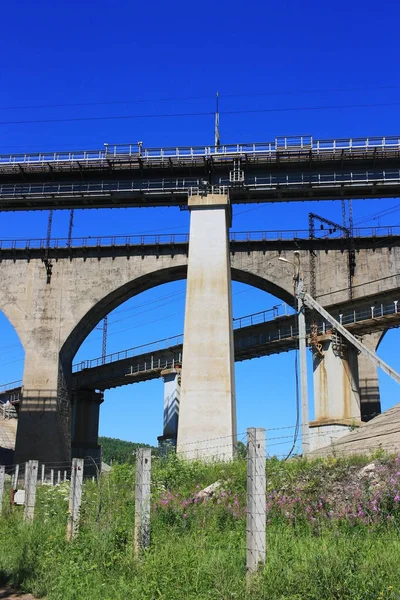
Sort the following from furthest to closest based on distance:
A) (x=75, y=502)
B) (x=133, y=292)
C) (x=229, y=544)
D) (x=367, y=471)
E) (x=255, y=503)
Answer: (x=133, y=292)
(x=367, y=471)
(x=75, y=502)
(x=229, y=544)
(x=255, y=503)

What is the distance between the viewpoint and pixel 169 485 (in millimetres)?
16156

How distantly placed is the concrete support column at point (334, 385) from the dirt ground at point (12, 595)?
22.5m

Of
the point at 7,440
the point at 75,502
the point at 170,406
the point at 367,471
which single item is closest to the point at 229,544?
the point at 75,502

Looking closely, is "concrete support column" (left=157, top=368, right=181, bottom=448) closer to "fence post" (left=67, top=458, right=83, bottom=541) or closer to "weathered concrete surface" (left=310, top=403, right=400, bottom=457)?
"weathered concrete surface" (left=310, top=403, right=400, bottom=457)

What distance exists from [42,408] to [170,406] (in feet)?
27.2

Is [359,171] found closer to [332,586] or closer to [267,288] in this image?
[267,288]

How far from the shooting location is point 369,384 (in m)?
36.8

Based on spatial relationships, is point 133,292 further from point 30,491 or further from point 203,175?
point 30,491

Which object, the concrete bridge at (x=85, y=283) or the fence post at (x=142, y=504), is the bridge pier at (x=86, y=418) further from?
the fence post at (x=142, y=504)

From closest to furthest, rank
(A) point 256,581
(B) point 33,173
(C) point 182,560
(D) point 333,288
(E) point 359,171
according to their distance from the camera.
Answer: (A) point 256,581 → (C) point 182,560 → (E) point 359,171 → (B) point 33,173 → (D) point 333,288

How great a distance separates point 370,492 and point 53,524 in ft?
19.2

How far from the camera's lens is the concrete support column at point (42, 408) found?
40094 millimetres

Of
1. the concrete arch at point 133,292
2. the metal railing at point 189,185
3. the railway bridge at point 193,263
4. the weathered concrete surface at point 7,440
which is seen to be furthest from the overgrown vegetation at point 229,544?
the weathered concrete surface at point 7,440

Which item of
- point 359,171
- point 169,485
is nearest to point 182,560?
point 169,485
